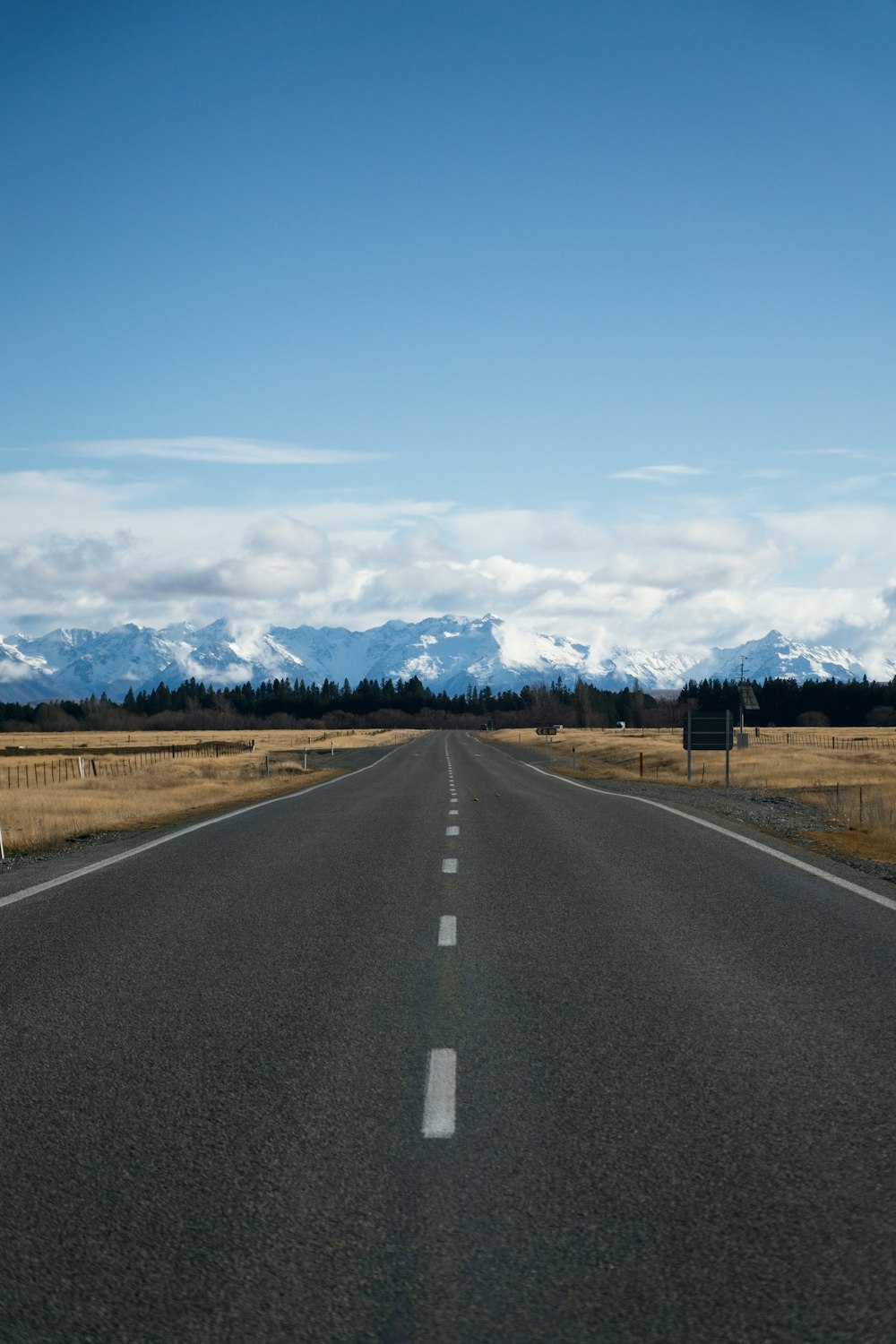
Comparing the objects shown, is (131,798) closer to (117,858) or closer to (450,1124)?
(117,858)

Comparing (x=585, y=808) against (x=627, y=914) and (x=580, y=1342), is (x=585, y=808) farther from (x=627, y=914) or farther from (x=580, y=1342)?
(x=580, y=1342)

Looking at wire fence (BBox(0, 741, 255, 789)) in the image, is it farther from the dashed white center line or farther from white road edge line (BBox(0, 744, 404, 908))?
the dashed white center line

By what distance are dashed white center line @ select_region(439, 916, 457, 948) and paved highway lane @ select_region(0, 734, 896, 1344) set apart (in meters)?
0.04

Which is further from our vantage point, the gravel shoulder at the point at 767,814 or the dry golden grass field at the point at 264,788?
the dry golden grass field at the point at 264,788

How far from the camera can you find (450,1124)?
5.40 meters

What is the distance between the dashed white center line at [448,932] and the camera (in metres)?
9.80

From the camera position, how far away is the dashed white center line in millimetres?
9797

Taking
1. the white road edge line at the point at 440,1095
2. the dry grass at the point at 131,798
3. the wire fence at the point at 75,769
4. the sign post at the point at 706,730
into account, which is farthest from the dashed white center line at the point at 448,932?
the wire fence at the point at 75,769

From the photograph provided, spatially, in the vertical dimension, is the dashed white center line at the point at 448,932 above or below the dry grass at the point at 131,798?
above

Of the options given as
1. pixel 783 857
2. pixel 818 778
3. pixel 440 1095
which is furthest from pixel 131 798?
pixel 440 1095

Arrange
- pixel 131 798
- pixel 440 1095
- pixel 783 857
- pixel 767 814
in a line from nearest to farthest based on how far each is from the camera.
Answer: pixel 440 1095 < pixel 783 857 < pixel 767 814 < pixel 131 798

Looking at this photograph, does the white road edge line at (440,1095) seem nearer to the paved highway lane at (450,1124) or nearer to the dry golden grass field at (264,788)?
the paved highway lane at (450,1124)

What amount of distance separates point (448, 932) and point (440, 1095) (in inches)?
178

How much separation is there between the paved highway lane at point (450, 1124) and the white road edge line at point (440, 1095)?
0.07ft
